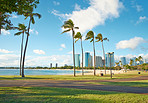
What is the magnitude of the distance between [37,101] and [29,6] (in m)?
7.76

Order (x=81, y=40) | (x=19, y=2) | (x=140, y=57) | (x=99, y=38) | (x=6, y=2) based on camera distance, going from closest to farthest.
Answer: (x=6, y=2), (x=19, y=2), (x=81, y=40), (x=99, y=38), (x=140, y=57)

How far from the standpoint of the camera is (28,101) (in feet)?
26.5

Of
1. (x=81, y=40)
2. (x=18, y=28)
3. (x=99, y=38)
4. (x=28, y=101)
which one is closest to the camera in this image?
(x=28, y=101)

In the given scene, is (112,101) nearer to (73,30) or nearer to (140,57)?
(73,30)

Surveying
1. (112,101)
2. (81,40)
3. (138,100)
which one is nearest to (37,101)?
(112,101)

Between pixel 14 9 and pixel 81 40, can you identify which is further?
pixel 81 40

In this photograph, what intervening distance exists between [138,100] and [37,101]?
683 centimetres

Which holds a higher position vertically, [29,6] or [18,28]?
[18,28]

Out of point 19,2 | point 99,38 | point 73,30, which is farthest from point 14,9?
point 99,38

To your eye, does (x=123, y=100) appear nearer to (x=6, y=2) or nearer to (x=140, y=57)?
(x=6, y=2)

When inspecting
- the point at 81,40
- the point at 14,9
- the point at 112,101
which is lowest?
the point at 112,101

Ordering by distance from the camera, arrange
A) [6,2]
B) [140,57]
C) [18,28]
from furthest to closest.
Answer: [140,57] < [18,28] < [6,2]

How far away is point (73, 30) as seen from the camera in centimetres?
3859

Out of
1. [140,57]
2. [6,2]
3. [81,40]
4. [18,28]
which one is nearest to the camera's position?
[6,2]
